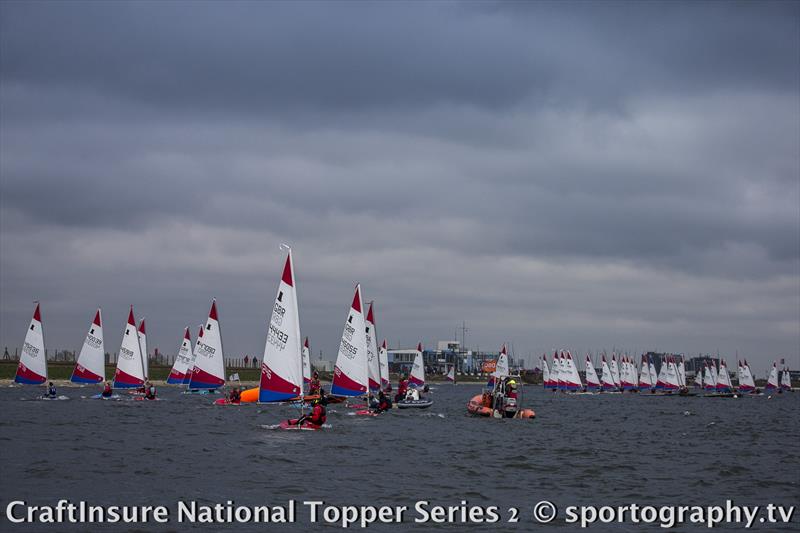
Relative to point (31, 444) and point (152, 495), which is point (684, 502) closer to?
point (152, 495)

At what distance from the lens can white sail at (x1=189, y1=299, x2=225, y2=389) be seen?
2371 inches

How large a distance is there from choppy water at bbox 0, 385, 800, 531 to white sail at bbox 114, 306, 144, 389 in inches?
658

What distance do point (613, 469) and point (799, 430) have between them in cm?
3107

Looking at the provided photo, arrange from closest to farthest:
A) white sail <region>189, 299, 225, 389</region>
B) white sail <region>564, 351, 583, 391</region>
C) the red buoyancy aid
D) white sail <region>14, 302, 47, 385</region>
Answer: the red buoyancy aid → white sail <region>189, 299, 225, 389</region> → white sail <region>14, 302, 47, 385</region> → white sail <region>564, 351, 583, 391</region>

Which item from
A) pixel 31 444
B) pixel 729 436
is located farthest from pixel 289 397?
pixel 729 436

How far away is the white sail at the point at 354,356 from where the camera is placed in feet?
152

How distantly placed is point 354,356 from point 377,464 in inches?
675

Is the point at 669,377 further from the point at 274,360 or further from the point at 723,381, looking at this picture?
the point at 274,360

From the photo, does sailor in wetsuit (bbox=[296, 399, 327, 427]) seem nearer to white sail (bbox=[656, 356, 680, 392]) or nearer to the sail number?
the sail number

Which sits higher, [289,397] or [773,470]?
[289,397]

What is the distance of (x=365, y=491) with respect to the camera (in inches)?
926

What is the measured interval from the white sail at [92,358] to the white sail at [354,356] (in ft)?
87.0

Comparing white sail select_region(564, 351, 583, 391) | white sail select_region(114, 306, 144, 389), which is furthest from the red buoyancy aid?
white sail select_region(564, 351, 583, 391)

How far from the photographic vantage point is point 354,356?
46.2m
